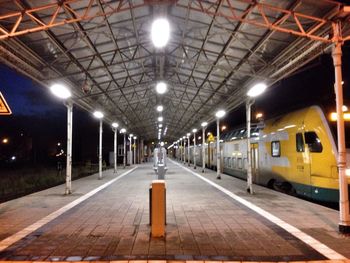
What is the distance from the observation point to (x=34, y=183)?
19453 millimetres

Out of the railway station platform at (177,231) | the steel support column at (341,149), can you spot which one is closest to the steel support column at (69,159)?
the railway station platform at (177,231)

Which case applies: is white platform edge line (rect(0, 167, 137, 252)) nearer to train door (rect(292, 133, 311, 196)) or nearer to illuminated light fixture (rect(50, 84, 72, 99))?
illuminated light fixture (rect(50, 84, 72, 99))

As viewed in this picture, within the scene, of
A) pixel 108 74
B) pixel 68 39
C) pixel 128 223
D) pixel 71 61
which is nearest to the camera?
pixel 128 223

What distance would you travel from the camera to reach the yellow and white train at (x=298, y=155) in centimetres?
1014

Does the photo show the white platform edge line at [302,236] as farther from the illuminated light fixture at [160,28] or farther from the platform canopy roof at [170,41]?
the illuminated light fixture at [160,28]

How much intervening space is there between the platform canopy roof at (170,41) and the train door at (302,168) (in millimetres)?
2388

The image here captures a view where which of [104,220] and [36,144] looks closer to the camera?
[104,220]

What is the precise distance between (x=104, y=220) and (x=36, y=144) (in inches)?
2724

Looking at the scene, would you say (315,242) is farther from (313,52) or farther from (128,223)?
(313,52)

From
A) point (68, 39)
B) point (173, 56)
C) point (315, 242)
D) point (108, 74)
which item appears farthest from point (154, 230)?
point (108, 74)

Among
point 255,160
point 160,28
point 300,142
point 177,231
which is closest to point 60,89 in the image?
point 160,28

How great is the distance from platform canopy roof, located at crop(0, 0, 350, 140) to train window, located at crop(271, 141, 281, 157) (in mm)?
2409

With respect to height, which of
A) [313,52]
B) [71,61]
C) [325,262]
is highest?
[71,61]

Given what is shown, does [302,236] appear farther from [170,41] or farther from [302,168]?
[170,41]
